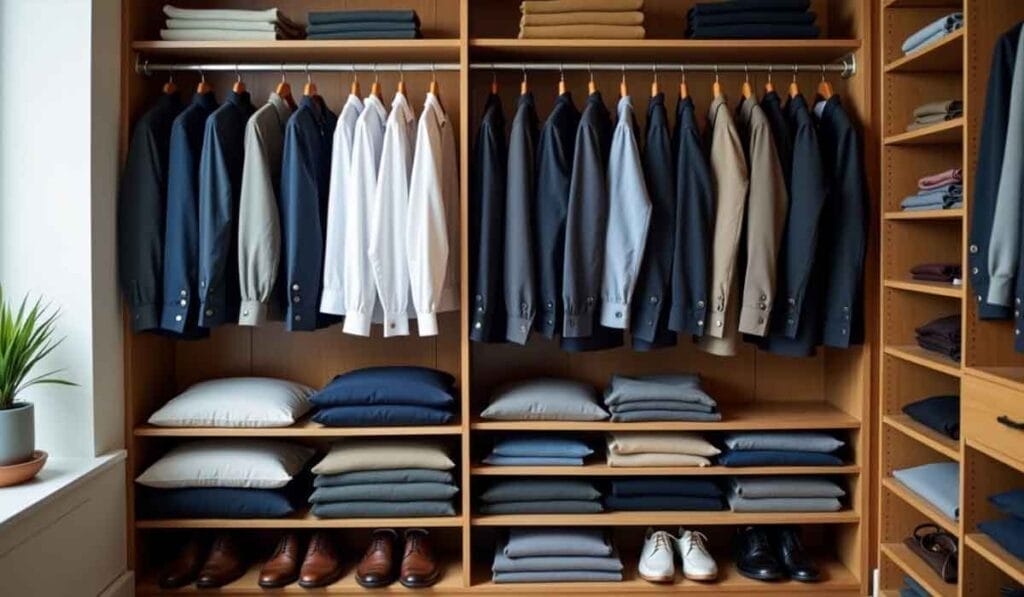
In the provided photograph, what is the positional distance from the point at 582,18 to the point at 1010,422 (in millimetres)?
1774

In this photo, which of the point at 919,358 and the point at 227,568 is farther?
the point at 227,568

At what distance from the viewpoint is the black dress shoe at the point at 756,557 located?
9.51 feet

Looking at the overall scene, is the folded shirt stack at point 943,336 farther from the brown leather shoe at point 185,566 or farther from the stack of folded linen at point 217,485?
the brown leather shoe at point 185,566

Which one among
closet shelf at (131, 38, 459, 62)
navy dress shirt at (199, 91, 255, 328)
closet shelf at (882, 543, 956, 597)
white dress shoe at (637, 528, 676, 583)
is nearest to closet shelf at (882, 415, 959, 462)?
closet shelf at (882, 543, 956, 597)

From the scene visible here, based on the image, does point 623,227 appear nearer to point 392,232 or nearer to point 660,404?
point 660,404

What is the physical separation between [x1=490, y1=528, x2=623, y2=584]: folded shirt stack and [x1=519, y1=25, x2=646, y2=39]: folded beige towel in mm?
1699

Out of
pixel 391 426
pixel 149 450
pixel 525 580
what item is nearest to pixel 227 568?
pixel 149 450

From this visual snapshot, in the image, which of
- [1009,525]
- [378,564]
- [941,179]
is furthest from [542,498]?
[941,179]

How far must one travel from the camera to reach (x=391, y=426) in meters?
2.87

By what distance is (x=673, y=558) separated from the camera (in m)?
2.96

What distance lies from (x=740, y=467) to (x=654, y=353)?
582mm

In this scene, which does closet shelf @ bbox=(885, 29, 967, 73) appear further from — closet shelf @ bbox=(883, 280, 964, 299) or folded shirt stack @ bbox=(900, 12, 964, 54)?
closet shelf @ bbox=(883, 280, 964, 299)

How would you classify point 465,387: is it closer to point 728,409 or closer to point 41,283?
point 728,409

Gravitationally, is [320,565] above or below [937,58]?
below
